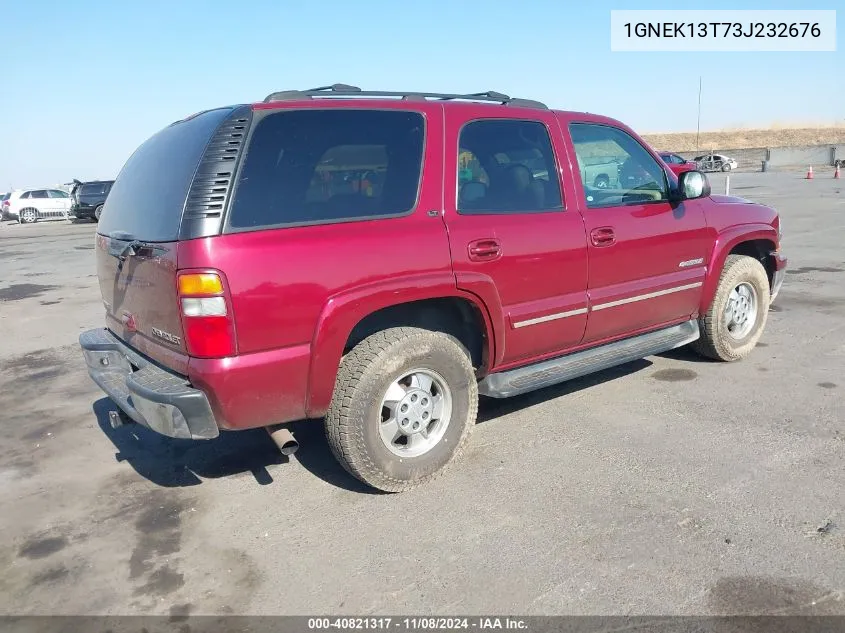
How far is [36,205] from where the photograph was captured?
3253 cm

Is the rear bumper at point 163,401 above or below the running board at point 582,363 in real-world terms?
above

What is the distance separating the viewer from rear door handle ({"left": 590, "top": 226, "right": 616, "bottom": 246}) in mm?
4172

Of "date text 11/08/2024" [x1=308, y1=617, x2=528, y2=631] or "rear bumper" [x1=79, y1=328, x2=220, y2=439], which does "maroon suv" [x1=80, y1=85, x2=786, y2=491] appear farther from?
"date text 11/08/2024" [x1=308, y1=617, x2=528, y2=631]

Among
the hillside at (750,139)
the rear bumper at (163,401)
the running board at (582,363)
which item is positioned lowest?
the running board at (582,363)

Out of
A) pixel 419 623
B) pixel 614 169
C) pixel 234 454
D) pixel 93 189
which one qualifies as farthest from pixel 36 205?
pixel 419 623

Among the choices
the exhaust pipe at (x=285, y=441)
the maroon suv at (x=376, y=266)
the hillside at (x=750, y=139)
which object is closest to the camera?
the maroon suv at (x=376, y=266)

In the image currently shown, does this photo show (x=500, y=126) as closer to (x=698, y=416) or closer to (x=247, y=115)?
(x=247, y=115)

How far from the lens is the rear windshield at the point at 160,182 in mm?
3133

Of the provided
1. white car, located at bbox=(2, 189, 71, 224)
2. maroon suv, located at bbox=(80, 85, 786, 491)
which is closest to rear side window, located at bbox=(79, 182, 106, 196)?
white car, located at bbox=(2, 189, 71, 224)

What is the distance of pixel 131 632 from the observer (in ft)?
8.54

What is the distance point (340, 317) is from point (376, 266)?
31 centimetres

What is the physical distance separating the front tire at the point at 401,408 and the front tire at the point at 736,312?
7.96 feet

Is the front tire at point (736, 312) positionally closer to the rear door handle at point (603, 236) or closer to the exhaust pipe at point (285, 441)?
the rear door handle at point (603, 236)

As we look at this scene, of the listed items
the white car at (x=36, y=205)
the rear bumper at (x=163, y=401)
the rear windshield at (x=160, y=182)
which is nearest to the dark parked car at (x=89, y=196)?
the white car at (x=36, y=205)
